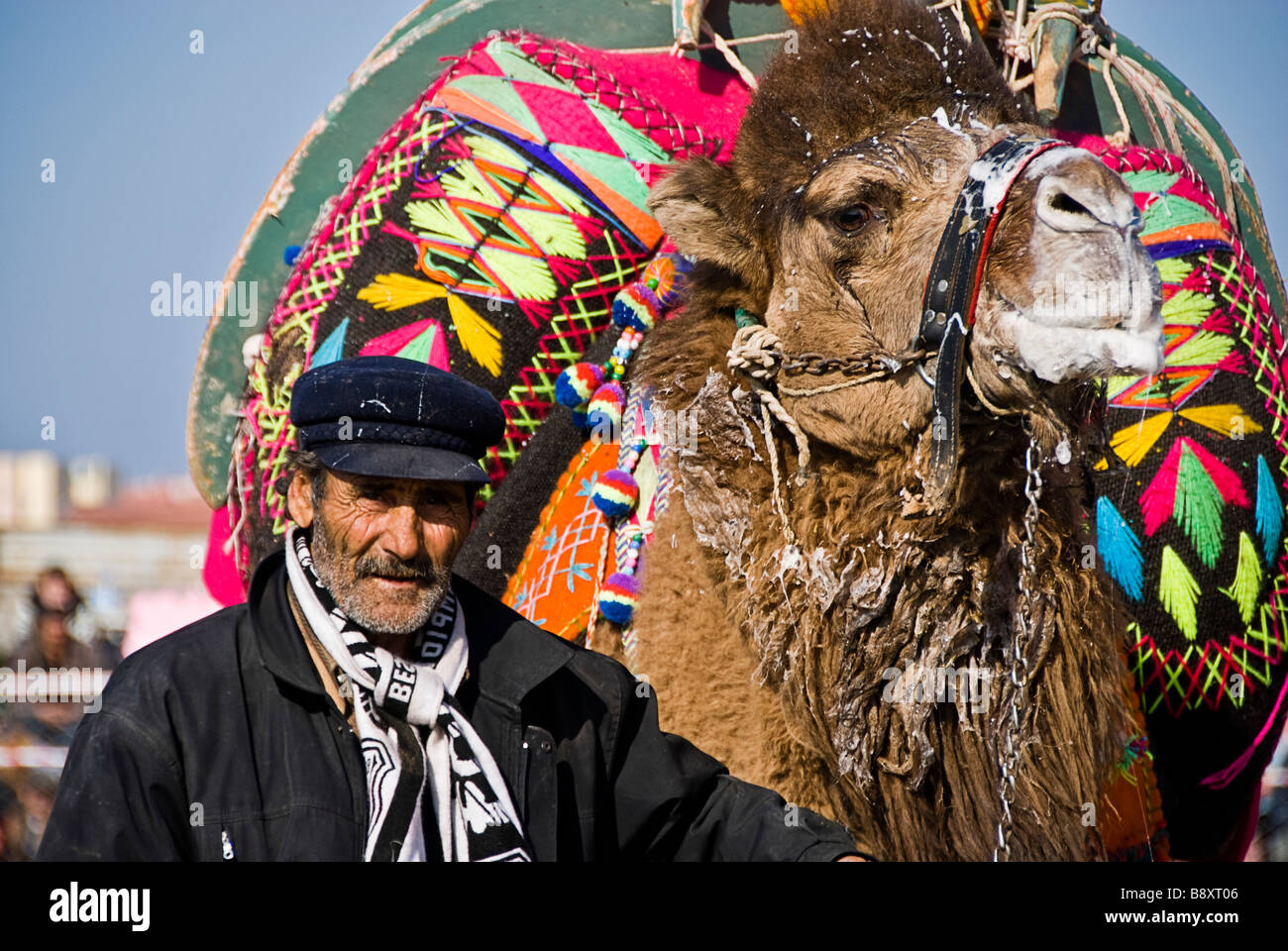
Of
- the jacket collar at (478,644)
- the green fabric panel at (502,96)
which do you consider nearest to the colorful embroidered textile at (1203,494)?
the green fabric panel at (502,96)

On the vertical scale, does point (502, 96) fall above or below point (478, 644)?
above

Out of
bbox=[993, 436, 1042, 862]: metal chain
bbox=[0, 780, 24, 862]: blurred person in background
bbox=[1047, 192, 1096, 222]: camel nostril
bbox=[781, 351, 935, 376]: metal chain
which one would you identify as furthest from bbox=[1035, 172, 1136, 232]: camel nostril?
Result: bbox=[0, 780, 24, 862]: blurred person in background

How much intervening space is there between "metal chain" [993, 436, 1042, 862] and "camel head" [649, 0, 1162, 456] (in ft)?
0.79

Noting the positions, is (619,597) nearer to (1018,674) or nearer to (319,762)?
(1018,674)

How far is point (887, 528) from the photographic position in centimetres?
280

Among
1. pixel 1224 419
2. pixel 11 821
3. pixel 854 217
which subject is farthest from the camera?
pixel 11 821

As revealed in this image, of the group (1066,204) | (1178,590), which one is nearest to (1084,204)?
(1066,204)

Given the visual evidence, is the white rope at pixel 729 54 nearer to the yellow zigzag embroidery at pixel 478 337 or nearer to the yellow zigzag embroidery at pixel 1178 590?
the yellow zigzag embroidery at pixel 478 337

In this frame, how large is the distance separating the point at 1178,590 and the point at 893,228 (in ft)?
4.44

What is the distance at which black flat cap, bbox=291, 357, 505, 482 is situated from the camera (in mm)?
2219

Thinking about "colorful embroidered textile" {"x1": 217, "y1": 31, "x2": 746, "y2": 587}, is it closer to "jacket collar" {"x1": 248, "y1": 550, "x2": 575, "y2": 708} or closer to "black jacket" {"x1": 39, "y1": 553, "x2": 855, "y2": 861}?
"jacket collar" {"x1": 248, "y1": 550, "x2": 575, "y2": 708}

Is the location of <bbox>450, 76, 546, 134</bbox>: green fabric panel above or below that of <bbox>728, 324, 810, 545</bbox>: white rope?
above

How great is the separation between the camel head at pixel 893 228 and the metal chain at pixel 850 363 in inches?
0.7
